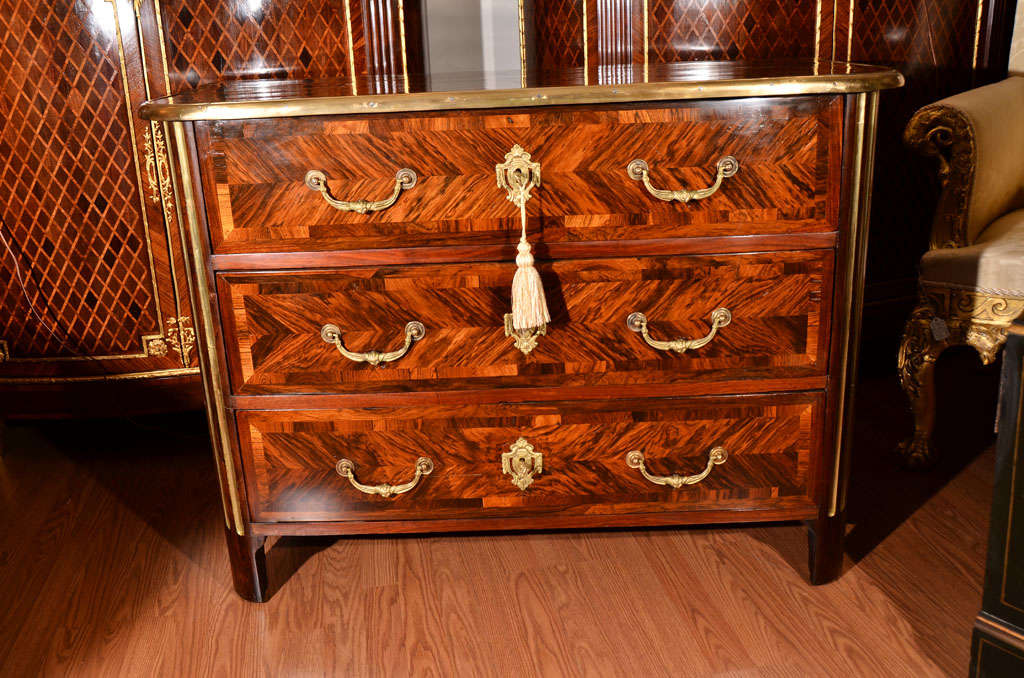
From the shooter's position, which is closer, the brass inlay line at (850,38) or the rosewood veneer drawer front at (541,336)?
the rosewood veneer drawer front at (541,336)

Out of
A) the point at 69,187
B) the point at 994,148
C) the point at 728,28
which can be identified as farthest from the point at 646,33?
the point at 69,187

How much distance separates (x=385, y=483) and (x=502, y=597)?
31 centimetres

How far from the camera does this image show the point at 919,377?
6.22ft

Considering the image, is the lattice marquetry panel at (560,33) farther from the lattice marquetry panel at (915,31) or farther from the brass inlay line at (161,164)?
the brass inlay line at (161,164)

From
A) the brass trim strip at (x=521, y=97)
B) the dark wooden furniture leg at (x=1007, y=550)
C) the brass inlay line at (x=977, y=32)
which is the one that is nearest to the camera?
the dark wooden furniture leg at (x=1007, y=550)

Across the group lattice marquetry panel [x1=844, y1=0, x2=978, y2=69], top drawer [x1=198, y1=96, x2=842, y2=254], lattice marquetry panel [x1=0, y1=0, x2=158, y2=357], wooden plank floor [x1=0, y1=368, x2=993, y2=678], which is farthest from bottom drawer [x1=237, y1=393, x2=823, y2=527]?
lattice marquetry panel [x1=844, y1=0, x2=978, y2=69]

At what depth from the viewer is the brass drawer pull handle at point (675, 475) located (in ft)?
4.87

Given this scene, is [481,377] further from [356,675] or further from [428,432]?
[356,675]

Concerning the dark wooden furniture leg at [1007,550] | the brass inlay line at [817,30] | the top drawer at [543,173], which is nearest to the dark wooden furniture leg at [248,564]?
the top drawer at [543,173]

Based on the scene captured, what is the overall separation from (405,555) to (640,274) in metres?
0.76

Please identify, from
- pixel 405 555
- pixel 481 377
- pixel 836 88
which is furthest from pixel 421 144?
pixel 405 555

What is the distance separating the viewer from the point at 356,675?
141 cm

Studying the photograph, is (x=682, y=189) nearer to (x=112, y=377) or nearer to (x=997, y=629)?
(x=997, y=629)

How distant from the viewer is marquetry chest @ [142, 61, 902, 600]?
133 centimetres
